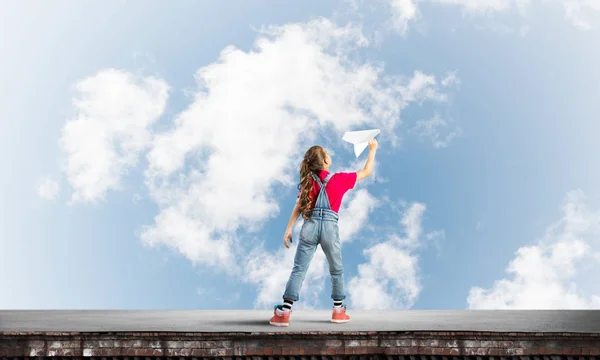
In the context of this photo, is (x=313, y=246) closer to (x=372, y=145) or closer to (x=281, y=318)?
(x=281, y=318)

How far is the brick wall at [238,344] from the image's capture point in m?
6.47

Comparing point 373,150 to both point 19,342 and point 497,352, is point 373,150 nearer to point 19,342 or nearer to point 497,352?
point 497,352

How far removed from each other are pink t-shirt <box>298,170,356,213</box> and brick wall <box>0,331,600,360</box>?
2.21 meters

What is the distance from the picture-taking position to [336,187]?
845 cm

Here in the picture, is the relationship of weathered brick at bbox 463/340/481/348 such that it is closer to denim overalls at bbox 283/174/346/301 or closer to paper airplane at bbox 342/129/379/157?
denim overalls at bbox 283/174/346/301

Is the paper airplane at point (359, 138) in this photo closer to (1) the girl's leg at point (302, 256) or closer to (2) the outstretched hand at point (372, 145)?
(2) the outstretched hand at point (372, 145)

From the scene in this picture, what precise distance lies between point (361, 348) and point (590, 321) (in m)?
3.64

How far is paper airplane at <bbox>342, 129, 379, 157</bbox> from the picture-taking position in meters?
8.62

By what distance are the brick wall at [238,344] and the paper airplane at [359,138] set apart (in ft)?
8.87

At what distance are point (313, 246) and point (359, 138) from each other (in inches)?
55.2

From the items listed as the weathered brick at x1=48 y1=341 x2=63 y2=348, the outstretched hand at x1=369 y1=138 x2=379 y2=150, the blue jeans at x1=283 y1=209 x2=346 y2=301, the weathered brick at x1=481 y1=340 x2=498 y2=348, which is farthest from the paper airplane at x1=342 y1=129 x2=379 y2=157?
the weathered brick at x1=48 y1=341 x2=63 y2=348

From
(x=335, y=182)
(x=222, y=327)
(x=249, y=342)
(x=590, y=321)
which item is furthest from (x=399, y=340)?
(x=590, y=321)

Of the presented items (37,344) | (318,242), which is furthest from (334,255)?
(37,344)

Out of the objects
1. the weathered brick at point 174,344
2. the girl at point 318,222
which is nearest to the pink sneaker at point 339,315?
the girl at point 318,222
